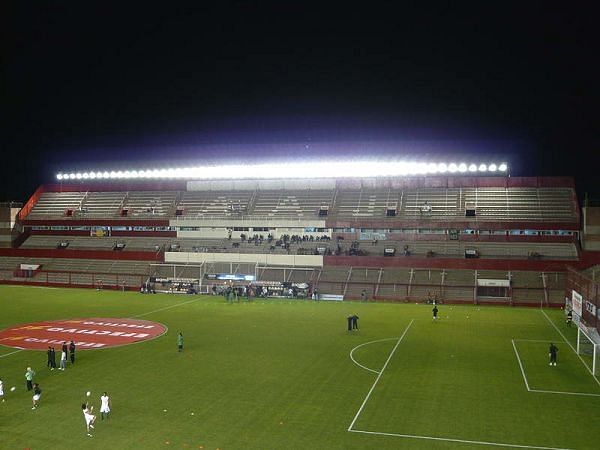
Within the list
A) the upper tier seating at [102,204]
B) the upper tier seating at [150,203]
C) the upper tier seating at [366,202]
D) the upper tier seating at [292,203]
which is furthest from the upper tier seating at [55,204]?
the upper tier seating at [366,202]

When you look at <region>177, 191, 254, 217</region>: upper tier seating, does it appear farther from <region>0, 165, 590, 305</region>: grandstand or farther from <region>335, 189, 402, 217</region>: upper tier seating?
<region>335, 189, 402, 217</region>: upper tier seating

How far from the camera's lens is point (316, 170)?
79.8 metres

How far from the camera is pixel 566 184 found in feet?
226

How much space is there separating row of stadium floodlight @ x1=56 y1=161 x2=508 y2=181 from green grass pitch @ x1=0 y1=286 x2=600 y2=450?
33316 millimetres

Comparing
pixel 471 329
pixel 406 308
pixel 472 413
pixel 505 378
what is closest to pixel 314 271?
pixel 406 308

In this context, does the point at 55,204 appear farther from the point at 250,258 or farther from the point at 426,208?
the point at 426,208

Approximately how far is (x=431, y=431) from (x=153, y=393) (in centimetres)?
1301

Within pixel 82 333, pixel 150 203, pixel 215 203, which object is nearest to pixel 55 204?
pixel 150 203

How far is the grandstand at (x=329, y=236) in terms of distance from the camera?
2409 inches

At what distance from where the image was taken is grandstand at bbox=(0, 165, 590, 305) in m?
61.2

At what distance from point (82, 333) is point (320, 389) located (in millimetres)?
22676

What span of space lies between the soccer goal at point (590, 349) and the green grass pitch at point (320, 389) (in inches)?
27.4

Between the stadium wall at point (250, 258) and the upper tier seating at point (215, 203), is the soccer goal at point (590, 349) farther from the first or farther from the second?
the upper tier seating at point (215, 203)

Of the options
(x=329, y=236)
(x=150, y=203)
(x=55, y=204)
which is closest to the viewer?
(x=329, y=236)
